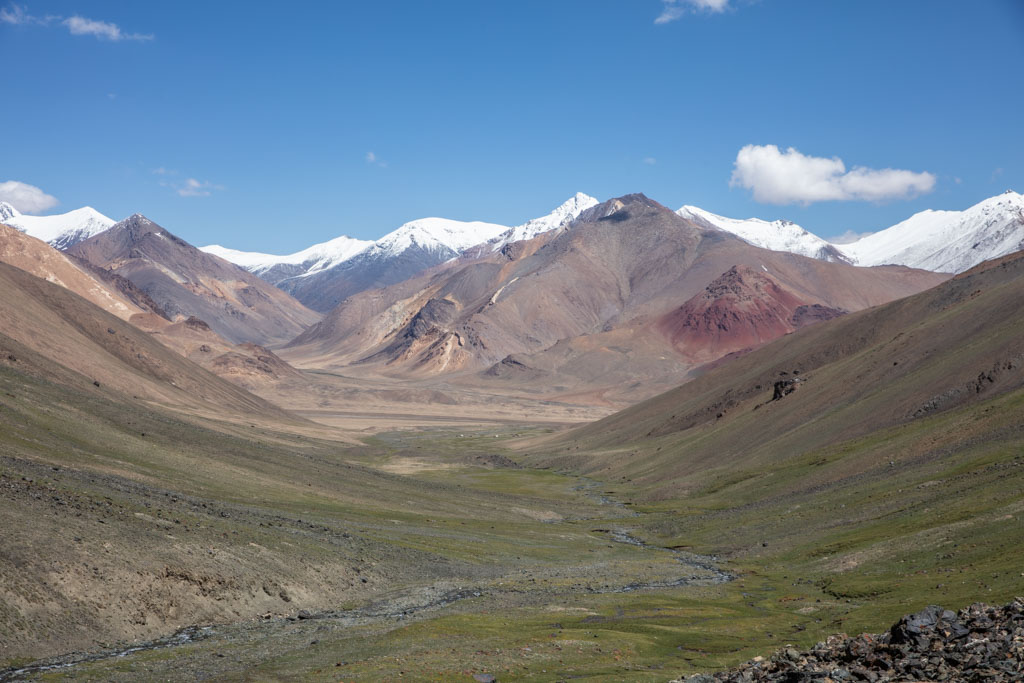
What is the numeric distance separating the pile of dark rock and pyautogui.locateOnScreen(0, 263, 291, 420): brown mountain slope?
119 m

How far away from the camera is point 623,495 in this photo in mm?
131875

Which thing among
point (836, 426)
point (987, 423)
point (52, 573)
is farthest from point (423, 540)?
point (836, 426)

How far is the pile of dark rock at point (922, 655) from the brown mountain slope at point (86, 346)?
118883 mm

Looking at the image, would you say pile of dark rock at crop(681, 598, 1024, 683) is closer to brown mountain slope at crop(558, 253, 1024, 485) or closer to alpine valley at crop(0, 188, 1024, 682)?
alpine valley at crop(0, 188, 1024, 682)

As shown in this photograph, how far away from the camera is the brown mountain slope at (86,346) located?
5827 inches

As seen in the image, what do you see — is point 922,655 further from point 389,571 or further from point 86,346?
point 86,346

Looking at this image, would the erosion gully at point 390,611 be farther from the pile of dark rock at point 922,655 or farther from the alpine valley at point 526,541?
the pile of dark rock at point 922,655

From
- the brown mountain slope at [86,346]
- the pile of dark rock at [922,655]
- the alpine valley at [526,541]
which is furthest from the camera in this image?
the brown mountain slope at [86,346]

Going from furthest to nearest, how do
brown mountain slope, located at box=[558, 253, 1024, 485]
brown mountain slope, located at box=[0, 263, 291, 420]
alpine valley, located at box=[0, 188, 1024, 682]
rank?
1. brown mountain slope, located at box=[0, 263, 291, 420]
2. brown mountain slope, located at box=[558, 253, 1024, 485]
3. alpine valley, located at box=[0, 188, 1024, 682]

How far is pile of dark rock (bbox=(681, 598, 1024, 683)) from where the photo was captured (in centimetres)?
2928

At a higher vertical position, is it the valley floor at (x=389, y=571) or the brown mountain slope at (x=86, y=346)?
the brown mountain slope at (x=86, y=346)

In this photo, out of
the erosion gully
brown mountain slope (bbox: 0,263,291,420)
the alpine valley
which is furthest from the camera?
brown mountain slope (bbox: 0,263,291,420)

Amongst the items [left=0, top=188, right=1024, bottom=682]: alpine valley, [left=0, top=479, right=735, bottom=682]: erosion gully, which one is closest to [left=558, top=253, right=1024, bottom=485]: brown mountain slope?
[left=0, top=188, right=1024, bottom=682]: alpine valley

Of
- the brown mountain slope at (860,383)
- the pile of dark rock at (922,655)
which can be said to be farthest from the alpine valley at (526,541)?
the brown mountain slope at (860,383)
